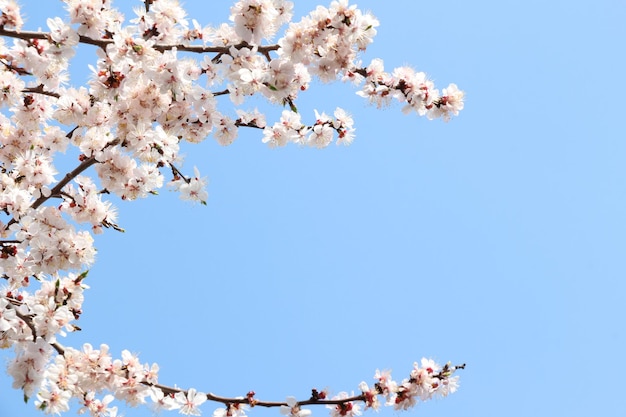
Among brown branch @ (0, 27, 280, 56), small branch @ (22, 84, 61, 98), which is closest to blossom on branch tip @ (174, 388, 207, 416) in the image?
brown branch @ (0, 27, 280, 56)

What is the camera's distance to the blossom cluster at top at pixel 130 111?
231 inches

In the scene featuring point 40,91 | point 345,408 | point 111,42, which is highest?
point 40,91

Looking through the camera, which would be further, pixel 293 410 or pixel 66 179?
pixel 66 179

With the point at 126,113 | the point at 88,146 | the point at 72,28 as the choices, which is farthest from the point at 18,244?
the point at 72,28

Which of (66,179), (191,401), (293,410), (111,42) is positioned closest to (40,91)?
(66,179)

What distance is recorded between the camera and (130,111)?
6258 millimetres

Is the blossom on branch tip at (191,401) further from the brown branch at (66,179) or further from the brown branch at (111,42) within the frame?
the brown branch at (111,42)

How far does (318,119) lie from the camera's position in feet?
24.0

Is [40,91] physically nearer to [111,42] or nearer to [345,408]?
[111,42]

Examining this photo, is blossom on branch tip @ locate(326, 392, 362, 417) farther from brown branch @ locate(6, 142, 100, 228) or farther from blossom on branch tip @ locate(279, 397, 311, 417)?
brown branch @ locate(6, 142, 100, 228)

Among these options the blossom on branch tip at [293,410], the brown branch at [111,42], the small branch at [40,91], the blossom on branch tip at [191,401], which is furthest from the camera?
the small branch at [40,91]

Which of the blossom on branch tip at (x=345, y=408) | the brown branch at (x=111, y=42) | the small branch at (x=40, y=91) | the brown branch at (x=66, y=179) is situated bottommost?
the blossom on branch tip at (x=345, y=408)

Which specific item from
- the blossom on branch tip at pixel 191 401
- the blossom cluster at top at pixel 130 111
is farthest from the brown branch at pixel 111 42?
the blossom on branch tip at pixel 191 401

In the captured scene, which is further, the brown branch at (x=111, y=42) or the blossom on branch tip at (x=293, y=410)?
the blossom on branch tip at (x=293, y=410)
